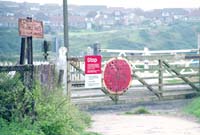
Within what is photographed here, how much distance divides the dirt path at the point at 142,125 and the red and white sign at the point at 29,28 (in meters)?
2.44

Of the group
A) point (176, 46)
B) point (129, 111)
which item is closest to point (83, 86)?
A: point (129, 111)

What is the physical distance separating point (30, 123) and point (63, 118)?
0.66 meters

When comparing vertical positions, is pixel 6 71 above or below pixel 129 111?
above

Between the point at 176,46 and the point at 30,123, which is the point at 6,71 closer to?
the point at 30,123

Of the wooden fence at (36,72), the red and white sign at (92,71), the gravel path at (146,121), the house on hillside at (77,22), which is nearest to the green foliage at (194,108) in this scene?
the gravel path at (146,121)

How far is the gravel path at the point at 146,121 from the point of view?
12.9m

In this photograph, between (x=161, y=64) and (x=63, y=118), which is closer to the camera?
(x=63, y=118)

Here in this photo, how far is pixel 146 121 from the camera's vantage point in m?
14.4

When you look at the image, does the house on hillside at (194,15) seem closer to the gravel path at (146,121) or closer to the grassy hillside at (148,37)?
the grassy hillside at (148,37)

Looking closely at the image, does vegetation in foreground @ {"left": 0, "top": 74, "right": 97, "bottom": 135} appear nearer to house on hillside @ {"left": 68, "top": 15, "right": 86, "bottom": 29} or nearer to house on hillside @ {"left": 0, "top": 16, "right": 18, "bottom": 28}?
house on hillside @ {"left": 0, "top": 16, "right": 18, "bottom": 28}

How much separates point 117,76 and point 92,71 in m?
1.46

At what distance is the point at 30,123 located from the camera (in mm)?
10602

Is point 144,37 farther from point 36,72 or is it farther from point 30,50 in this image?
point 36,72

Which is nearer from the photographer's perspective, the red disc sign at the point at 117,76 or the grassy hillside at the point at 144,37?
the red disc sign at the point at 117,76
